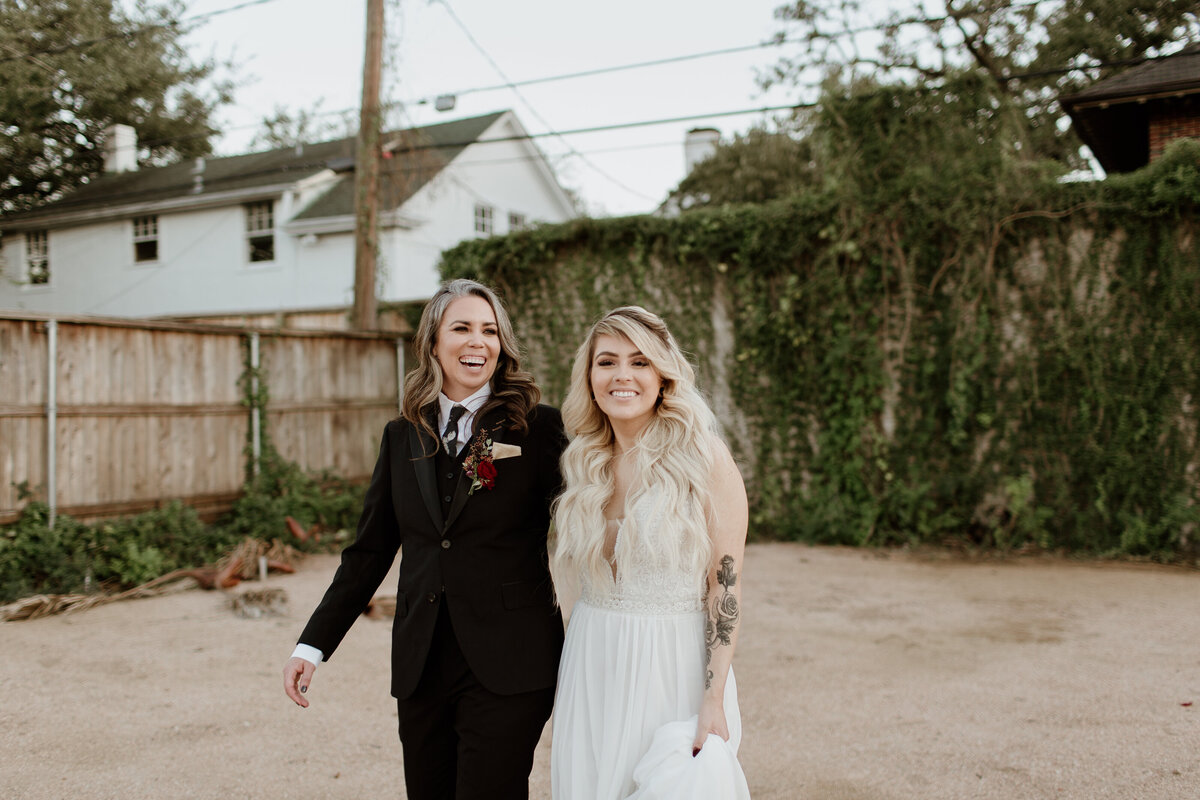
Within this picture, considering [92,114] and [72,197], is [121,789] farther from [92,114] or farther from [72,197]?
[92,114]

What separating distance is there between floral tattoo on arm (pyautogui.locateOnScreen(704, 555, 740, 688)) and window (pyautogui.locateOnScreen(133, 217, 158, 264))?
61.4 feet

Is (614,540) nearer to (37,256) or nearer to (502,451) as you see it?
(502,451)

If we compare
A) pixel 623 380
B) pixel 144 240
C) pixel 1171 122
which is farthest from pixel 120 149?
pixel 623 380

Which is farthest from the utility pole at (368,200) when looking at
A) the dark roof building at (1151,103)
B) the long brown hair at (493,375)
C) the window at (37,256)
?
the window at (37,256)

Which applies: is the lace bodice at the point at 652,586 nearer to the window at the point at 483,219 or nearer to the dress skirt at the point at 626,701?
the dress skirt at the point at 626,701

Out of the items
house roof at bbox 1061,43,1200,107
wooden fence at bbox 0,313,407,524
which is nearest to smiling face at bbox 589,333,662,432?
wooden fence at bbox 0,313,407,524

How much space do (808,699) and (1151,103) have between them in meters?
9.20

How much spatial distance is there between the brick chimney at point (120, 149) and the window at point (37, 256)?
9.21 feet

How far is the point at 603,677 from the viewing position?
2.17 metres

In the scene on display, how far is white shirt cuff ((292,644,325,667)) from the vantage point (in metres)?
2.36

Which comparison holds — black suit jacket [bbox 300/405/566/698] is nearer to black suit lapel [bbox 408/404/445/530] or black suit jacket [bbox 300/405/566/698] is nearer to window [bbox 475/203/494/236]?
black suit lapel [bbox 408/404/445/530]

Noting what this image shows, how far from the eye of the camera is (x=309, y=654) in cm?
237

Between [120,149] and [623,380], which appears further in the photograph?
[120,149]

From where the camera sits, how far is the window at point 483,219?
18.0 metres
